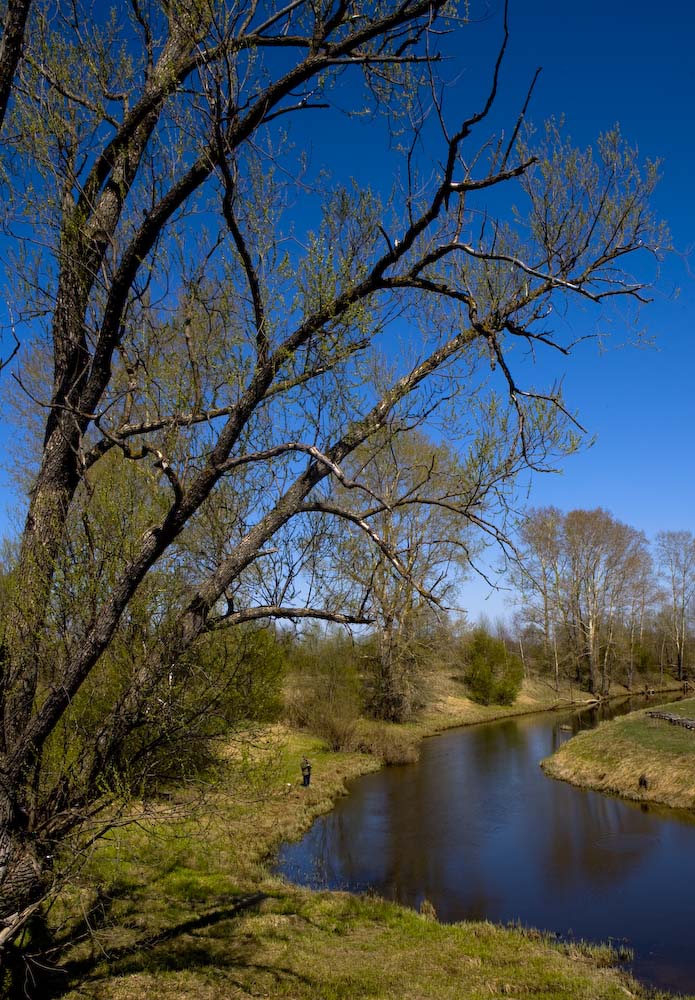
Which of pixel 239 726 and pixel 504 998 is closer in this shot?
pixel 239 726

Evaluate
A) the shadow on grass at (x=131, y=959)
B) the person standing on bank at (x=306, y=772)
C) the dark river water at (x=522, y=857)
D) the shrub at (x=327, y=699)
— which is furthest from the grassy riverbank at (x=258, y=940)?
the shrub at (x=327, y=699)

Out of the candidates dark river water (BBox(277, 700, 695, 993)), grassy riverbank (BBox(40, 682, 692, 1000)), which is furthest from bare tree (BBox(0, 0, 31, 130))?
dark river water (BBox(277, 700, 695, 993))

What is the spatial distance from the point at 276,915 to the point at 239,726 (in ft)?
13.4

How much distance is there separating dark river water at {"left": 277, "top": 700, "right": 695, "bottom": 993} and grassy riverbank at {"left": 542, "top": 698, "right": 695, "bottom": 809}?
0.59 metres

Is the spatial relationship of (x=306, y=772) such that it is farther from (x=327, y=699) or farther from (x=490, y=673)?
(x=490, y=673)

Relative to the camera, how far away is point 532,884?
418 inches

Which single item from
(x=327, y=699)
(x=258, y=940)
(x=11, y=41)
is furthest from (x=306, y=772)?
(x=11, y=41)

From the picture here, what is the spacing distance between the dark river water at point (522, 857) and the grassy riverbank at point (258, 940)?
1.01 metres

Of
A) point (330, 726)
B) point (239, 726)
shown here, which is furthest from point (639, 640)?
point (239, 726)

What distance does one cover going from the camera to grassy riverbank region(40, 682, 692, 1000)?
5660 millimetres

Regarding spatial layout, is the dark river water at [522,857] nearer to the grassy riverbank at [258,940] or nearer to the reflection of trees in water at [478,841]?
the reflection of trees in water at [478,841]

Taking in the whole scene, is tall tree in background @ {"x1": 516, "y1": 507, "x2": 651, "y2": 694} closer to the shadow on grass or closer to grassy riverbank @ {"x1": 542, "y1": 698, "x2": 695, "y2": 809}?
grassy riverbank @ {"x1": 542, "y1": 698, "x2": 695, "y2": 809}

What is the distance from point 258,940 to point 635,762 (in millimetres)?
12649

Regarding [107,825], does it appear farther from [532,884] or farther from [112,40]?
[532,884]
